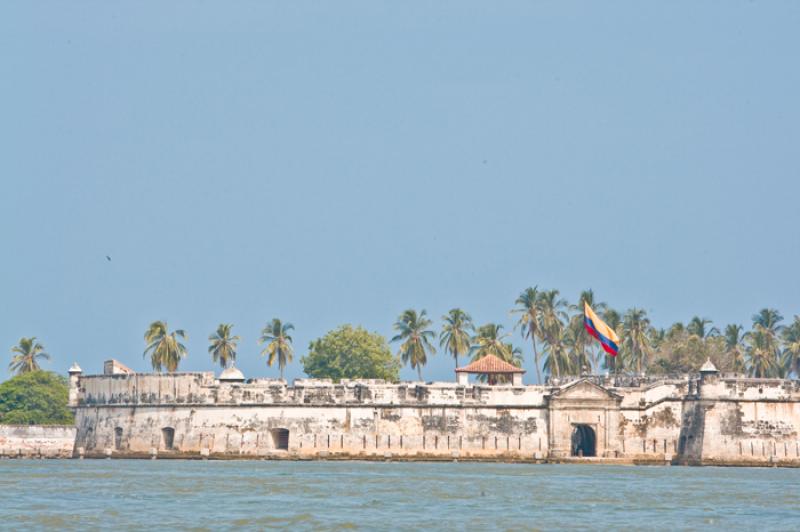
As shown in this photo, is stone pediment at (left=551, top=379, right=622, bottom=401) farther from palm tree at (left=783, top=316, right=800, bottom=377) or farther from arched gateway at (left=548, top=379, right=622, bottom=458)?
palm tree at (left=783, top=316, right=800, bottom=377)

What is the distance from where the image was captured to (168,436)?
77.8m

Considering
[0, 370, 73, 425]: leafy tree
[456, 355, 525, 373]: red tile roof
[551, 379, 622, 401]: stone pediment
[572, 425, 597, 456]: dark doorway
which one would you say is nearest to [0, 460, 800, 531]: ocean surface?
[551, 379, 622, 401]: stone pediment

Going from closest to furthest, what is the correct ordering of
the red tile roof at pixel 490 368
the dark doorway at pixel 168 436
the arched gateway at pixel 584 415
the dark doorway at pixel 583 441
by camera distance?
the arched gateway at pixel 584 415
the dark doorway at pixel 168 436
the dark doorway at pixel 583 441
the red tile roof at pixel 490 368

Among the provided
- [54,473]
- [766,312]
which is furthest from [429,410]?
[766,312]

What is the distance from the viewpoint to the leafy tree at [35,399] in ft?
314

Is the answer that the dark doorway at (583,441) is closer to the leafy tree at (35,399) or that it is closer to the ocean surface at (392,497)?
the ocean surface at (392,497)

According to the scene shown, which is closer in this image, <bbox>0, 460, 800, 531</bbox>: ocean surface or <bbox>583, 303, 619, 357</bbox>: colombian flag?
<bbox>0, 460, 800, 531</bbox>: ocean surface

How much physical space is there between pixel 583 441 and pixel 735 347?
91.1 ft

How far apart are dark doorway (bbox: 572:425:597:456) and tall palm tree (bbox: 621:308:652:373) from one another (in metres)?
20.8

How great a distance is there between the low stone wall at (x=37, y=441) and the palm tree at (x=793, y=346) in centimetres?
4601

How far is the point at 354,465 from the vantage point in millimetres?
71812

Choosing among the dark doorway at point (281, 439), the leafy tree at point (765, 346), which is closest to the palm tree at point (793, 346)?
the leafy tree at point (765, 346)

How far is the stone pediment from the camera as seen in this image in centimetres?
7538

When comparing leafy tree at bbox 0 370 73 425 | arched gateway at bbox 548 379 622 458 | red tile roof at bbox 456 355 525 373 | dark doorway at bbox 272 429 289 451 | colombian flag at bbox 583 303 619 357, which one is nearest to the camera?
arched gateway at bbox 548 379 622 458
